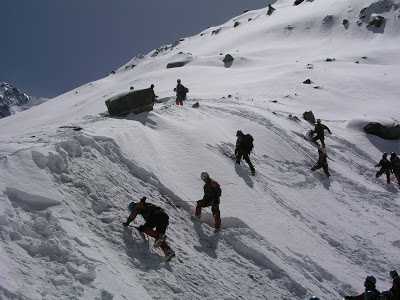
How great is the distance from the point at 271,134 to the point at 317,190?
4.83 m

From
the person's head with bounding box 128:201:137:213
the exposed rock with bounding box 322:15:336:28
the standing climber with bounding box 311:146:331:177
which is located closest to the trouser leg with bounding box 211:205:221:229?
the person's head with bounding box 128:201:137:213

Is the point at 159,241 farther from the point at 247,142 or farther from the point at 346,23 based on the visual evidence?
the point at 346,23

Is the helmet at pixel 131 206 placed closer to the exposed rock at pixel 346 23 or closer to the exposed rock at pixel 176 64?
the exposed rock at pixel 176 64

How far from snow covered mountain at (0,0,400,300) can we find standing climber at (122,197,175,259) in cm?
31

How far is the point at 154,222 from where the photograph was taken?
1290cm

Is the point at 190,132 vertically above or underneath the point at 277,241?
above

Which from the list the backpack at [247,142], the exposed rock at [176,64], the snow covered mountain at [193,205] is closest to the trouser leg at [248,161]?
the backpack at [247,142]

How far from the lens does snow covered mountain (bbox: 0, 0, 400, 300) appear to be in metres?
11.4

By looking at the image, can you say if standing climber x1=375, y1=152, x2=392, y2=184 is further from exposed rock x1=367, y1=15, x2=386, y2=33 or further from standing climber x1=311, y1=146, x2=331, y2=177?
exposed rock x1=367, y1=15, x2=386, y2=33

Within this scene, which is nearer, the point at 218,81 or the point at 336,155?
the point at 336,155

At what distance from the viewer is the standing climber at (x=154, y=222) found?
12633 mm

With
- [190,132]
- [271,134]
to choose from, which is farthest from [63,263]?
[271,134]

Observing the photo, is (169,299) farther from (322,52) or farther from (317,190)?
(322,52)

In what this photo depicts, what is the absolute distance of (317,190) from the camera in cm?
2038
